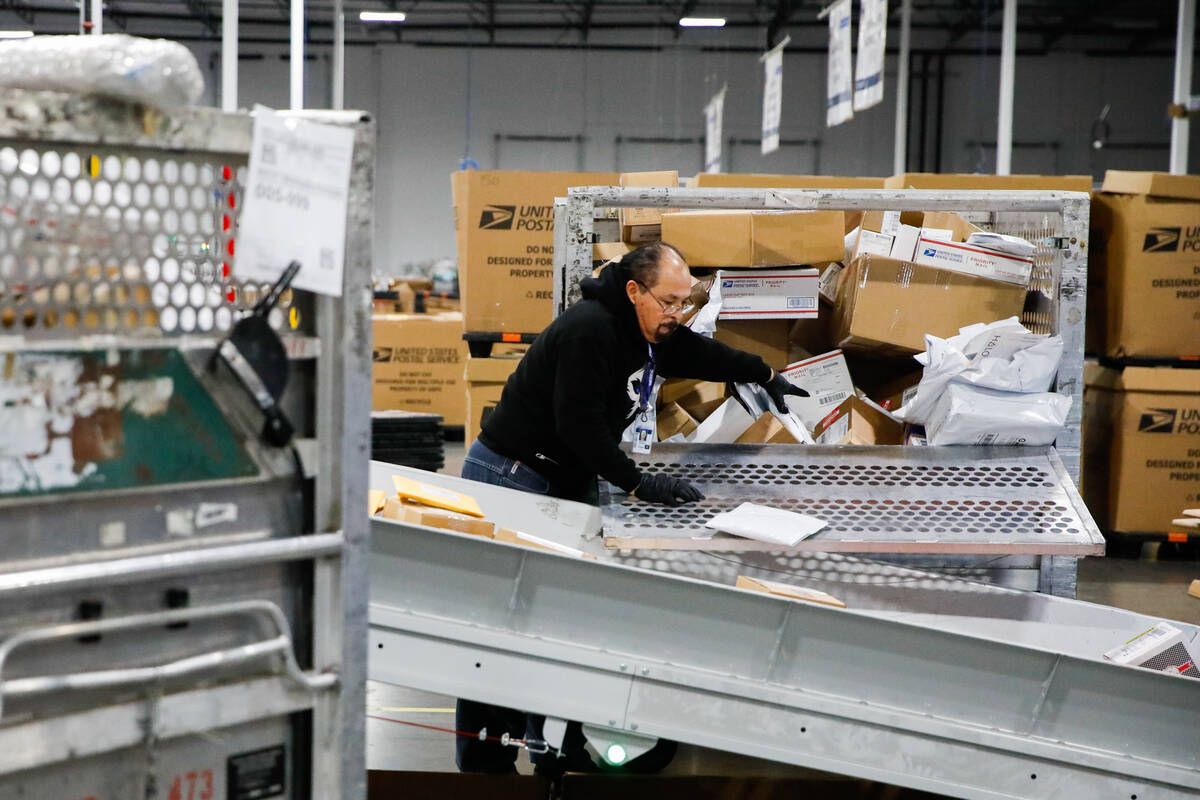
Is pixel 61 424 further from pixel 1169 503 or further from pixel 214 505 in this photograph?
pixel 1169 503

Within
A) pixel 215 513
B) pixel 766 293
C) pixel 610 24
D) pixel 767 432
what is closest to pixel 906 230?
pixel 766 293

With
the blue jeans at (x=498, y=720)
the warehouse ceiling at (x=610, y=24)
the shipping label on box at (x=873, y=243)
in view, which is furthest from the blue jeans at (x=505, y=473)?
the warehouse ceiling at (x=610, y=24)

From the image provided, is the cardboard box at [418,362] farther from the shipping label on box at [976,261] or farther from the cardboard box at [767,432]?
the shipping label on box at [976,261]

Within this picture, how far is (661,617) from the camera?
6.15 ft

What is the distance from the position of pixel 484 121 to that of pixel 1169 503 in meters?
14.2

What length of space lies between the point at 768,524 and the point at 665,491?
286 mm

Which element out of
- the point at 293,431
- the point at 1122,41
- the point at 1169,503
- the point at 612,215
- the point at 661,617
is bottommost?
the point at 1169,503

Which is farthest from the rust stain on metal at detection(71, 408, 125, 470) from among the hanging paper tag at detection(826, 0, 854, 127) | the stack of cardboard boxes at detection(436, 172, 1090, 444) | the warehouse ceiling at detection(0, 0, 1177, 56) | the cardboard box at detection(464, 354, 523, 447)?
the warehouse ceiling at detection(0, 0, 1177, 56)

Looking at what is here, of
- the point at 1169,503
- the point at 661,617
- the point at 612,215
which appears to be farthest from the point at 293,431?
the point at 1169,503

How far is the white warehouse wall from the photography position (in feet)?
58.4

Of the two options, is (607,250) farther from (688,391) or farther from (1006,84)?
(1006,84)

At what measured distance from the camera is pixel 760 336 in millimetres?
3402

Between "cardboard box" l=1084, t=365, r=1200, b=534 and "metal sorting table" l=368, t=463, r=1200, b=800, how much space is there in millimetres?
4435

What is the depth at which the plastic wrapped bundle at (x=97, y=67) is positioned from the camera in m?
1.07
